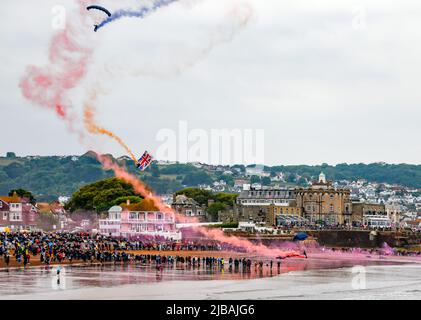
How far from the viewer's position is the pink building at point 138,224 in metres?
125

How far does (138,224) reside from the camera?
12975 cm

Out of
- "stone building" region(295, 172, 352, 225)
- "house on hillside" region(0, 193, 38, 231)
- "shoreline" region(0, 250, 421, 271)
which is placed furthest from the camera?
"stone building" region(295, 172, 352, 225)

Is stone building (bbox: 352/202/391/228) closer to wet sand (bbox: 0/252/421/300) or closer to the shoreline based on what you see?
the shoreline

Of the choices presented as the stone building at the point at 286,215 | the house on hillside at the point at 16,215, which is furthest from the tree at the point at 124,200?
the stone building at the point at 286,215

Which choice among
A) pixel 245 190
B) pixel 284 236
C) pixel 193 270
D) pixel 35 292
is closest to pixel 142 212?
pixel 284 236

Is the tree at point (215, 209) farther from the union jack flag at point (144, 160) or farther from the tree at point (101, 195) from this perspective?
the union jack flag at point (144, 160)

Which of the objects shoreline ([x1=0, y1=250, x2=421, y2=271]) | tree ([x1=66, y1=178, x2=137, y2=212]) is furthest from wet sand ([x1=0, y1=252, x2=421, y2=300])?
tree ([x1=66, y1=178, x2=137, y2=212])

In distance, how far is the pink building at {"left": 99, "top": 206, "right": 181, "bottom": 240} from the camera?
410ft

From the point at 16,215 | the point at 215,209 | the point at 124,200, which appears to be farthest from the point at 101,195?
the point at 16,215

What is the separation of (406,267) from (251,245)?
89.6 feet
